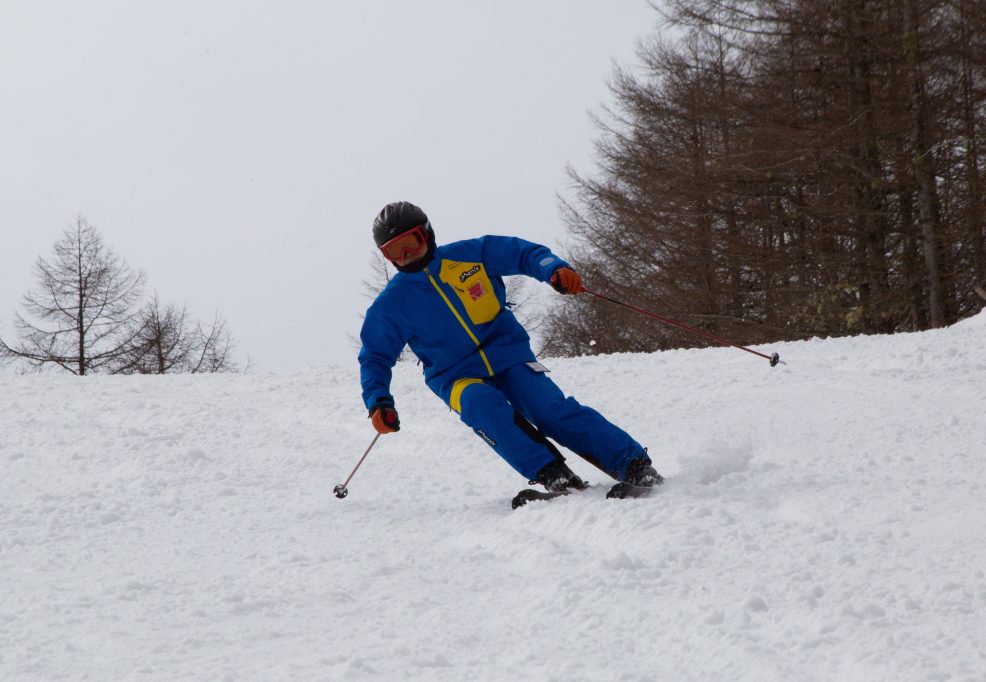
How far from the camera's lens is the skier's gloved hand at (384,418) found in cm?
399

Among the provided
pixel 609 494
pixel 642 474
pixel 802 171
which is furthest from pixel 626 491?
pixel 802 171

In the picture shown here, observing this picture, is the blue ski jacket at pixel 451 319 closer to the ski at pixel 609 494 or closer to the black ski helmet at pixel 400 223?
the black ski helmet at pixel 400 223

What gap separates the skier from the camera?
13.0 ft

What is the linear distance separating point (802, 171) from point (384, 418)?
11.5 m

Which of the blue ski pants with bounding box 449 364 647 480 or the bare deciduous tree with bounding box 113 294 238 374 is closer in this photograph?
the blue ski pants with bounding box 449 364 647 480

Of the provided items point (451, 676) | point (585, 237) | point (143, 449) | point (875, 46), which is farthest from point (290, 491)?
point (585, 237)

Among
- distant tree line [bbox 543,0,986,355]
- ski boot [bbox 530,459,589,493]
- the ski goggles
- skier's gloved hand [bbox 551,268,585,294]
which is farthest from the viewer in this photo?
distant tree line [bbox 543,0,986,355]

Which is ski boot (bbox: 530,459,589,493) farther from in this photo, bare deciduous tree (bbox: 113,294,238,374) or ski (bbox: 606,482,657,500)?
bare deciduous tree (bbox: 113,294,238,374)

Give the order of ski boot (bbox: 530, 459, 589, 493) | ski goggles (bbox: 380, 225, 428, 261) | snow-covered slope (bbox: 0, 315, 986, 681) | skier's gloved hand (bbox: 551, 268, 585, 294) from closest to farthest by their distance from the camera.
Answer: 1. snow-covered slope (bbox: 0, 315, 986, 681)
2. ski boot (bbox: 530, 459, 589, 493)
3. skier's gloved hand (bbox: 551, 268, 585, 294)
4. ski goggles (bbox: 380, 225, 428, 261)

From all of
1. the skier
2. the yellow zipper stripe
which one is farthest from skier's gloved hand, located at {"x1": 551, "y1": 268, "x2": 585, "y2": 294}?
the yellow zipper stripe

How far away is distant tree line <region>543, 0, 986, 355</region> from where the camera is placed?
12.3 m

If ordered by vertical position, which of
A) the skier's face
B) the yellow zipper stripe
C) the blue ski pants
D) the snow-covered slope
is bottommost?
the snow-covered slope

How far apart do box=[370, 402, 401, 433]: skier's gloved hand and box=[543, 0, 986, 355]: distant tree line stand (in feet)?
33.2

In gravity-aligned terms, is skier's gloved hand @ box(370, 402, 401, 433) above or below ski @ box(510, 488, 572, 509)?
above
